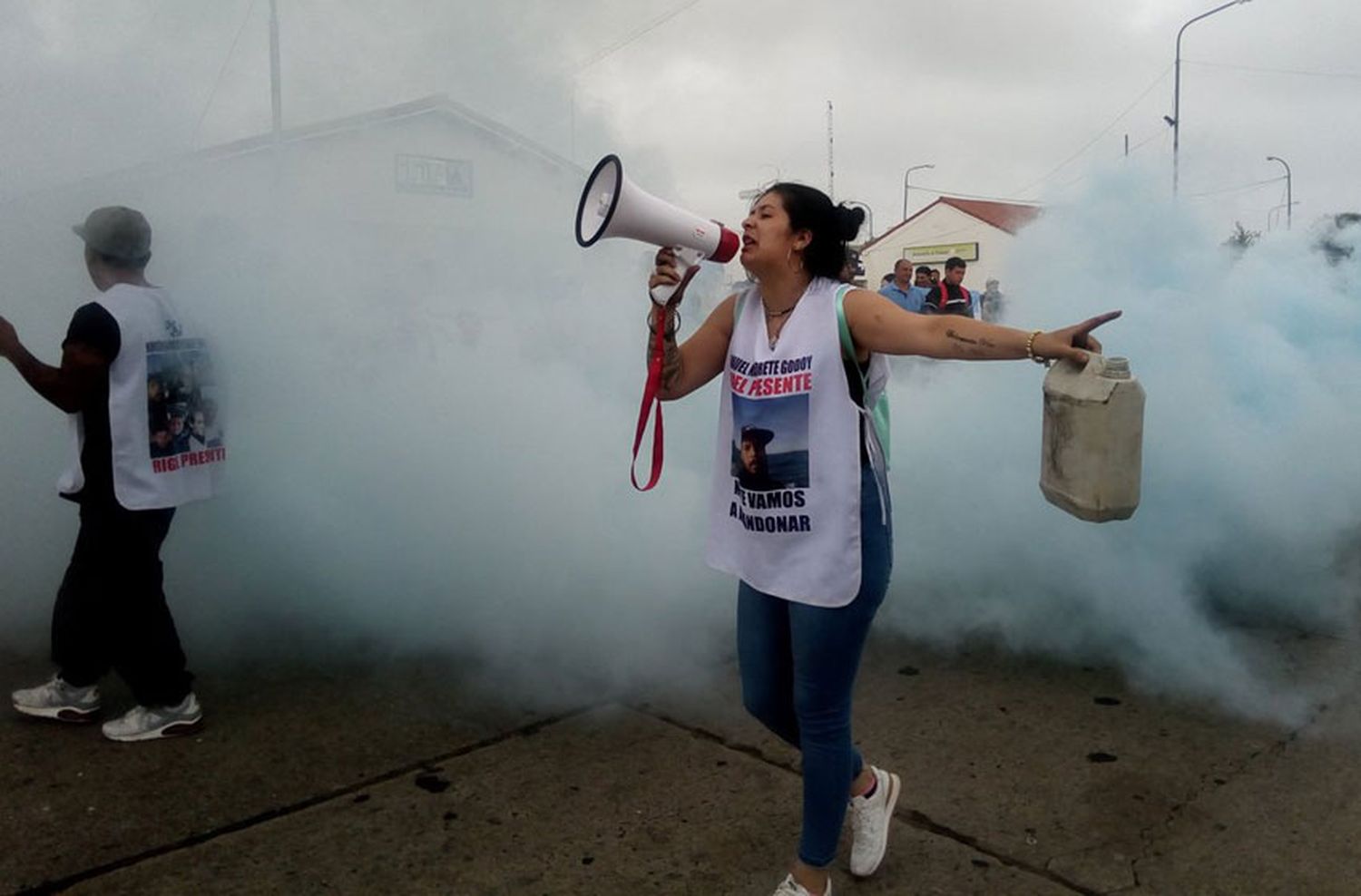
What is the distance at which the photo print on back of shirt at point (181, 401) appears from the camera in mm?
3309

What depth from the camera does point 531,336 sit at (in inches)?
163

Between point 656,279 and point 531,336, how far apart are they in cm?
177

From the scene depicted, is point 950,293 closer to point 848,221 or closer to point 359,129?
point 359,129

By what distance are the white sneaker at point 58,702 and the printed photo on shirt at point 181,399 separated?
30.2 inches

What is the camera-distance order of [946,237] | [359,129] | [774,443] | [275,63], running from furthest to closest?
[946,237] < [359,129] < [275,63] < [774,443]

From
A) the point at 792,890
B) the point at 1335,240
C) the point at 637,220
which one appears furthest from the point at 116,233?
the point at 1335,240

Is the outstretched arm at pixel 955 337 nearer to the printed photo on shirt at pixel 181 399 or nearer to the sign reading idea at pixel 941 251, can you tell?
the printed photo on shirt at pixel 181 399

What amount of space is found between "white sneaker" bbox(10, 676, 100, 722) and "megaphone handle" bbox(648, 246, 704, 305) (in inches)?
87.8

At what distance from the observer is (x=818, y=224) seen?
2.38 metres

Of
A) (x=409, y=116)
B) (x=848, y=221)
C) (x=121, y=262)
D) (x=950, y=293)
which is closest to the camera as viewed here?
(x=848, y=221)

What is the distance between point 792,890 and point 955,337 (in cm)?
118

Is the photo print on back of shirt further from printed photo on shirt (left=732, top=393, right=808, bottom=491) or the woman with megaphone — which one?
printed photo on shirt (left=732, top=393, right=808, bottom=491)

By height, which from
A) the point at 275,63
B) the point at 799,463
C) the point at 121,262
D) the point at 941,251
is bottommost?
the point at 799,463

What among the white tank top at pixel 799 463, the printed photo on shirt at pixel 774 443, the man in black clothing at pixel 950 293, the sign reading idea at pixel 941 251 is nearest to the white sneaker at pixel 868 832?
the white tank top at pixel 799 463
